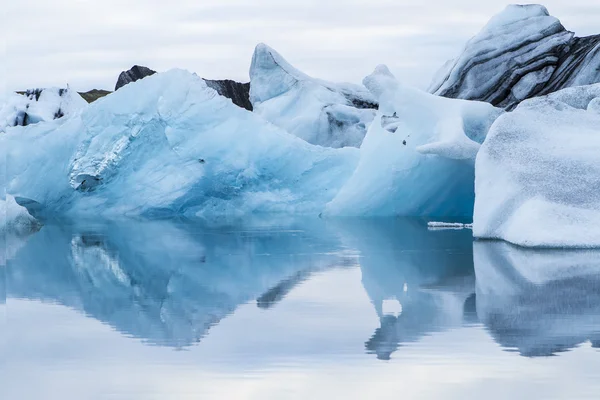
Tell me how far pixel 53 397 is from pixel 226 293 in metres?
2.82

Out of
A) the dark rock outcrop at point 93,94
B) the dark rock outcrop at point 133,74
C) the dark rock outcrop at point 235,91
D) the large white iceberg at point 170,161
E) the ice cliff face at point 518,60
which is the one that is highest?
the ice cliff face at point 518,60

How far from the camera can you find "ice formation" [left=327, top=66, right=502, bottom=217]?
14.3 m

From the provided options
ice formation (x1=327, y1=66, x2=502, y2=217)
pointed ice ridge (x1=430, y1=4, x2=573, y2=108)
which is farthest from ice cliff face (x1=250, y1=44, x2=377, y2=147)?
ice formation (x1=327, y1=66, x2=502, y2=217)

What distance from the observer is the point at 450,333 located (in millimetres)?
4891

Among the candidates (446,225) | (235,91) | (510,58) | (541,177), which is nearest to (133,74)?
(235,91)

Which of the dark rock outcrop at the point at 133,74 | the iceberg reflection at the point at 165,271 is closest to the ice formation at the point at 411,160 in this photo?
the iceberg reflection at the point at 165,271

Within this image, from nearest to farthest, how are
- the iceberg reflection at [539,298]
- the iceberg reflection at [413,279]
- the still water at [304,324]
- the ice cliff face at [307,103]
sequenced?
the still water at [304,324]
the iceberg reflection at [539,298]
the iceberg reflection at [413,279]
the ice cliff face at [307,103]

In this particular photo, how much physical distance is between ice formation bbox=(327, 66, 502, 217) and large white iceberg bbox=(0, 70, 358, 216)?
1517 mm

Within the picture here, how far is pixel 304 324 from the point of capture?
525 centimetres

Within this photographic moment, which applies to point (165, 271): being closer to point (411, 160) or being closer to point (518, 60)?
point (411, 160)

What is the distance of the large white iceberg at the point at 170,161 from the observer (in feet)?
54.5

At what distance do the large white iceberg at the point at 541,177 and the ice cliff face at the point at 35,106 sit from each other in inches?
633

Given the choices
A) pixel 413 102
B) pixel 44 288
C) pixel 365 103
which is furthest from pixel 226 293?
pixel 365 103

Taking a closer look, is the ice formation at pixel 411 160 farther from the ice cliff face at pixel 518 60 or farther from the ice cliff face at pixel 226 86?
the ice cliff face at pixel 226 86
